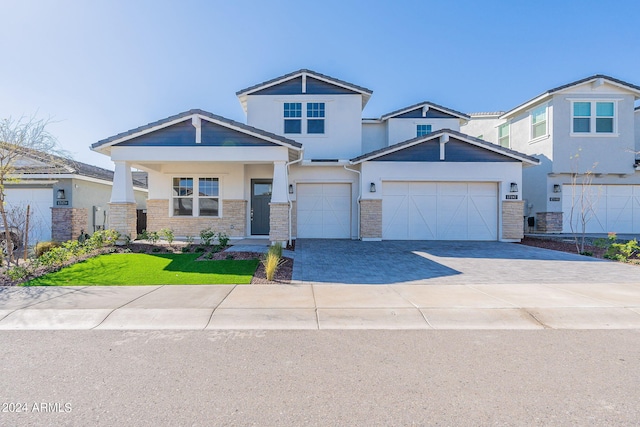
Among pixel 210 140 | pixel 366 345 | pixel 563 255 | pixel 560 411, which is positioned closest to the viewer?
pixel 560 411

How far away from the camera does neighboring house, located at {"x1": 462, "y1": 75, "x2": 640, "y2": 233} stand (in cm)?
1566

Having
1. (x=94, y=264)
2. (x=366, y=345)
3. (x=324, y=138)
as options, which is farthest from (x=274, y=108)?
(x=366, y=345)

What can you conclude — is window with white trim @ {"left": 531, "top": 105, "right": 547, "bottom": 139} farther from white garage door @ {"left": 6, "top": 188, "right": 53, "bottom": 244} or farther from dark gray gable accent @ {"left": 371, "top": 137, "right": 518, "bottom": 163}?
white garage door @ {"left": 6, "top": 188, "right": 53, "bottom": 244}

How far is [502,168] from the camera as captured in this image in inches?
554

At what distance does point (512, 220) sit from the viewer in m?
14.1

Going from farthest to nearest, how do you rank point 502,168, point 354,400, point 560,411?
point 502,168 < point 354,400 < point 560,411

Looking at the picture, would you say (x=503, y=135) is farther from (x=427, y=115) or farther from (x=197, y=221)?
(x=197, y=221)

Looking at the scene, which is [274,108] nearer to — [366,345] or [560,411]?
[366,345]

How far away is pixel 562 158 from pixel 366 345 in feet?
53.9

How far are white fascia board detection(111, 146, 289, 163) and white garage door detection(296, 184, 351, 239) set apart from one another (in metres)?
3.59

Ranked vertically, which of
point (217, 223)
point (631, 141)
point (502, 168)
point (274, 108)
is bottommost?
point (217, 223)

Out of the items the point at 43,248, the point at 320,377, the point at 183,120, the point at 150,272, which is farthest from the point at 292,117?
the point at 320,377

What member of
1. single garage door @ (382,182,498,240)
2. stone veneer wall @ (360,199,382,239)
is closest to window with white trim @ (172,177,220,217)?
stone veneer wall @ (360,199,382,239)

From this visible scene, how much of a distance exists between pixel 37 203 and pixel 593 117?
85.0 feet
